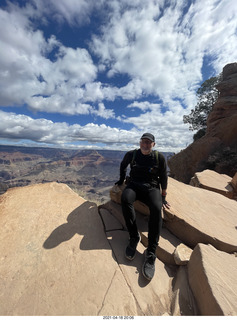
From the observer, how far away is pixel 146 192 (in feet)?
13.9

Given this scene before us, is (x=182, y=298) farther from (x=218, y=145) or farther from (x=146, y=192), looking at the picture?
(x=218, y=145)

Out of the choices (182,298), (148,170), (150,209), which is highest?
(148,170)

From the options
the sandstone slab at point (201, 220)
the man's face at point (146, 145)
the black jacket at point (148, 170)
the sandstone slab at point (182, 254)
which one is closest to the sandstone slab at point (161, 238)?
the sandstone slab at point (182, 254)

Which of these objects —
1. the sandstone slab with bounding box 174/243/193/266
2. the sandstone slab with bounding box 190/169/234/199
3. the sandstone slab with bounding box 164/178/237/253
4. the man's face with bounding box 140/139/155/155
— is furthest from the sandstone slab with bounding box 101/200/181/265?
the sandstone slab with bounding box 190/169/234/199

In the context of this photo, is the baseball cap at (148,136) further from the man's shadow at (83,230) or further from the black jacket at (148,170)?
the man's shadow at (83,230)

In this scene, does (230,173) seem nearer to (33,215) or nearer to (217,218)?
(217,218)

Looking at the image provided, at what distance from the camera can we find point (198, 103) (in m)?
31.9

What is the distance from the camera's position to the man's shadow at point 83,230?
3816 mm

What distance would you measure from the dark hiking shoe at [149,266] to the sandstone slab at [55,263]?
526mm

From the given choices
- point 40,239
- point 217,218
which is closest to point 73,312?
point 40,239

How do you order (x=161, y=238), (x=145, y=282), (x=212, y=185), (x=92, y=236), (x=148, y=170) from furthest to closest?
1. (x=212, y=185)
2. (x=148, y=170)
3. (x=161, y=238)
4. (x=92, y=236)
5. (x=145, y=282)

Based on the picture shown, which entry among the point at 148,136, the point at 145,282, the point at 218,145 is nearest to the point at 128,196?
the point at 145,282

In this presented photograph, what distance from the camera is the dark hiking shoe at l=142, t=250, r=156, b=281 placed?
3.24 m

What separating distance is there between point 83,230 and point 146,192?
2232 mm
